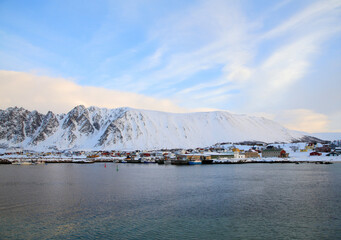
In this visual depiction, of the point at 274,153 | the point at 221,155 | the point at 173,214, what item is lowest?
the point at 173,214

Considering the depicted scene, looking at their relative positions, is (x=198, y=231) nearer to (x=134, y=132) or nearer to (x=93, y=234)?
(x=93, y=234)

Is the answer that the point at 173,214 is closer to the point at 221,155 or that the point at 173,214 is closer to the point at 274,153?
the point at 221,155

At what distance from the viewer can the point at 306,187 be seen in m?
30.7

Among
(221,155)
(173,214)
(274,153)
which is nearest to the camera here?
(173,214)

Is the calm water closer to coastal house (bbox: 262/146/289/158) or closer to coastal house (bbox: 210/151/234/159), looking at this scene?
coastal house (bbox: 210/151/234/159)

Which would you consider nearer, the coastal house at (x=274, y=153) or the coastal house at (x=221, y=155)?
the coastal house at (x=221, y=155)

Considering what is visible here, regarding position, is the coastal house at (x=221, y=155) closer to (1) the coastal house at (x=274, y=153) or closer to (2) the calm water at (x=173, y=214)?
(1) the coastal house at (x=274, y=153)

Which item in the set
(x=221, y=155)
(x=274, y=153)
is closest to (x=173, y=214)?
(x=221, y=155)

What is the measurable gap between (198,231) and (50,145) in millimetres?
188869

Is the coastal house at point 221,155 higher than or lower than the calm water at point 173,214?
higher

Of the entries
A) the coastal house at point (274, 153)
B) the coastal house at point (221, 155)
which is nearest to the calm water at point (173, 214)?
the coastal house at point (221, 155)

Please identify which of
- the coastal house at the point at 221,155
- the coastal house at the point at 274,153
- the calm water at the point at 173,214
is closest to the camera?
the calm water at the point at 173,214

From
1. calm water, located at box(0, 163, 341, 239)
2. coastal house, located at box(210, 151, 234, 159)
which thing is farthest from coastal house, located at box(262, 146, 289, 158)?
calm water, located at box(0, 163, 341, 239)

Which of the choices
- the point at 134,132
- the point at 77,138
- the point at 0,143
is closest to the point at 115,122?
the point at 134,132
